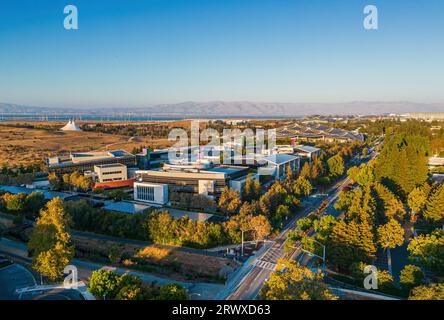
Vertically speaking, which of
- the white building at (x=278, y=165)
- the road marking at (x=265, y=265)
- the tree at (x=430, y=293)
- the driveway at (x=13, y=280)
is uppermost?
the white building at (x=278, y=165)

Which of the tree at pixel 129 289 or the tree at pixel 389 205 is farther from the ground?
the tree at pixel 389 205

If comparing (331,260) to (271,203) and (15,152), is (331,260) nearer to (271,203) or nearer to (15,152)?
(271,203)

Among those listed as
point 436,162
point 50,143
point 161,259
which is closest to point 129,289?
point 161,259

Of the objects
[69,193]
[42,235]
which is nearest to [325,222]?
[42,235]

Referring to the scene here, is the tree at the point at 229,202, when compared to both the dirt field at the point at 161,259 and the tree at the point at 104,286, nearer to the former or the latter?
the dirt field at the point at 161,259

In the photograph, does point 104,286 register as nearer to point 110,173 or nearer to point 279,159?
point 110,173

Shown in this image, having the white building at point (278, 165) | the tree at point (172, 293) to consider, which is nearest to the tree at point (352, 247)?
the tree at point (172, 293)
